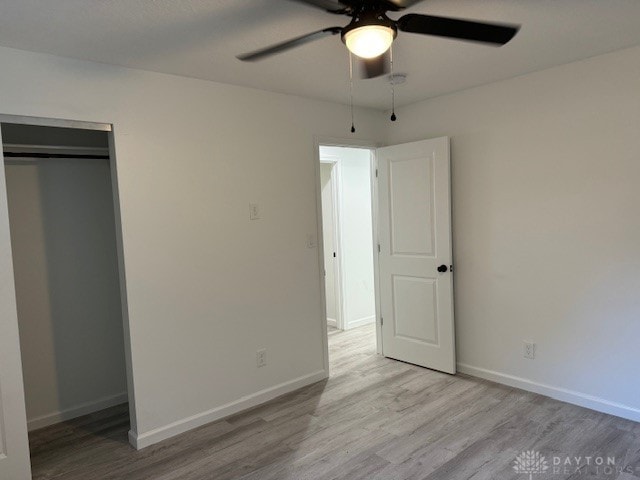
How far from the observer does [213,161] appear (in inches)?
122

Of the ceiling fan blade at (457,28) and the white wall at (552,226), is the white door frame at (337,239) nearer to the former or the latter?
the white wall at (552,226)

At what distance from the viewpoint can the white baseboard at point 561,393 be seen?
290cm

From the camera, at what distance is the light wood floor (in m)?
2.47

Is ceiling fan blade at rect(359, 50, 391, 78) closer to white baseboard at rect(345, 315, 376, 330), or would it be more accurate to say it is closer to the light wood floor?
the light wood floor

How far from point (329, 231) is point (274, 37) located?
10.6 feet

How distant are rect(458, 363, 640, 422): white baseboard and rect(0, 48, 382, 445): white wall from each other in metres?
1.36

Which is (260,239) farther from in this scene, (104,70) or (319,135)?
(104,70)

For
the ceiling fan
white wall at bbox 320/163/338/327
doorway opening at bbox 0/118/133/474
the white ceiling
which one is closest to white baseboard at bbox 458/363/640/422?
white wall at bbox 320/163/338/327

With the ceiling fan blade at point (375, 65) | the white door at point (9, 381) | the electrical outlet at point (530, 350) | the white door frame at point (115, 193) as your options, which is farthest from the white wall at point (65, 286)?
the electrical outlet at point (530, 350)

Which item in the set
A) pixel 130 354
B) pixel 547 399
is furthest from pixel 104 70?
pixel 547 399

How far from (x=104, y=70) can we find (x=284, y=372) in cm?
248

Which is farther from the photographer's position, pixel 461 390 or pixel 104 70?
pixel 461 390

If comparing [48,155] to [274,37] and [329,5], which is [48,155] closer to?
[274,37]
